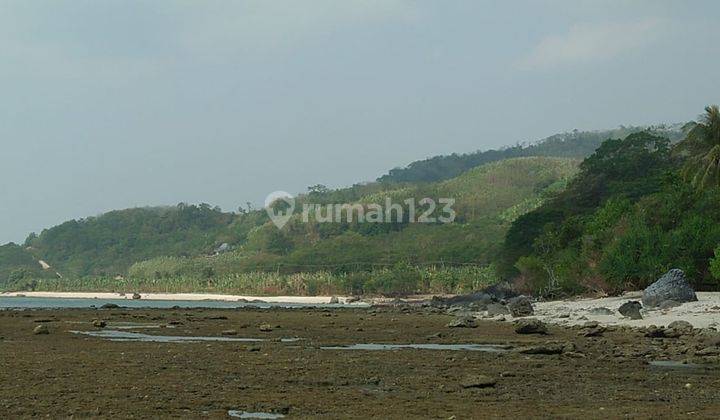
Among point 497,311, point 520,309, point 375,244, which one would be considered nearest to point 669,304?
point 520,309

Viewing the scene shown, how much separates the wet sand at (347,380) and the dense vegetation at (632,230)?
25.4 m

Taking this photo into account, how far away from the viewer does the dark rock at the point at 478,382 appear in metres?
16.0

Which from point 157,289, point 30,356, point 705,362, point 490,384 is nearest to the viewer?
point 490,384

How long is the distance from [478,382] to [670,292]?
2607 cm

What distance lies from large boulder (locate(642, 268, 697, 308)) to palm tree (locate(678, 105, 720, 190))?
14584 mm

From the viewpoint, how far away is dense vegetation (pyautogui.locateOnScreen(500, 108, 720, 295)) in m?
50.7

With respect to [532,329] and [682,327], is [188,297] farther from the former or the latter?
[682,327]

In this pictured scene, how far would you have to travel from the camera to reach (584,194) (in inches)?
3735

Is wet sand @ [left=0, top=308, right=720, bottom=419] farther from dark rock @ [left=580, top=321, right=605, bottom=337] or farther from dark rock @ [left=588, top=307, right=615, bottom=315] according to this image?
dark rock @ [left=588, top=307, right=615, bottom=315]

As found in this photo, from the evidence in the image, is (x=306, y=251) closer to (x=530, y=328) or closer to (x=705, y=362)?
(x=530, y=328)

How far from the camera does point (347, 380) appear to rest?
17219 mm

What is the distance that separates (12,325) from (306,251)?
12098cm

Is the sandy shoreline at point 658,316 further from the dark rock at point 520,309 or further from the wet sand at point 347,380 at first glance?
the wet sand at point 347,380

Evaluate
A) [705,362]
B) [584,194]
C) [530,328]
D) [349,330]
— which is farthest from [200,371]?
[584,194]
